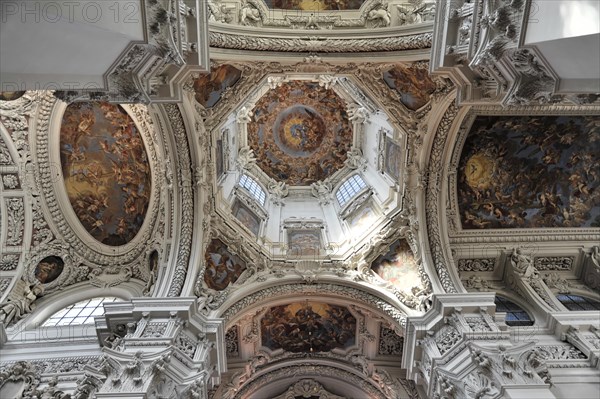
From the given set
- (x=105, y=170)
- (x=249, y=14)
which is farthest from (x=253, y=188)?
(x=249, y=14)

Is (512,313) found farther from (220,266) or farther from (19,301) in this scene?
(19,301)

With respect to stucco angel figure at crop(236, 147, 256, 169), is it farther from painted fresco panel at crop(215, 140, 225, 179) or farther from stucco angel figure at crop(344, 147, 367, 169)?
stucco angel figure at crop(344, 147, 367, 169)

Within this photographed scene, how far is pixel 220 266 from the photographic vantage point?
13344 mm

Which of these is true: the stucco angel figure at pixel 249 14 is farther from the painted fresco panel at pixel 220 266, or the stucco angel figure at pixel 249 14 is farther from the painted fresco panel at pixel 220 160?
the painted fresco panel at pixel 220 266

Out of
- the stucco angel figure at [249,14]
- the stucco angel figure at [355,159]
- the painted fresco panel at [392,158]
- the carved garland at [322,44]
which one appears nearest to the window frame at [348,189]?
the stucco angel figure at [355,159]

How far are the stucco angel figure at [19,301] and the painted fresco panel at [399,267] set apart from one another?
10.5 metres

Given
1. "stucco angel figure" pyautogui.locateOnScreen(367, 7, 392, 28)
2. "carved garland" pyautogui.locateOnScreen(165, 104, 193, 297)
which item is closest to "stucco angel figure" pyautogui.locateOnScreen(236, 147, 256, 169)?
"carved garland" pyautogui.locateOnScreen(165, 104, 193, 297)

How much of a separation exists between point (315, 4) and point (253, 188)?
31.2ft

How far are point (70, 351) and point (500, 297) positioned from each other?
40.9ft

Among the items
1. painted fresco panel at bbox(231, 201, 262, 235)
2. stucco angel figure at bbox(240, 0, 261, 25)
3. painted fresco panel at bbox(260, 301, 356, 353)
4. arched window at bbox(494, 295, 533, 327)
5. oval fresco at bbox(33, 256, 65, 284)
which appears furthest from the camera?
painted fresco panel at bbox(231, 201, 262, 235)

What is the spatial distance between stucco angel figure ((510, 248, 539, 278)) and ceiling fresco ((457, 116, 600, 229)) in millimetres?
1167

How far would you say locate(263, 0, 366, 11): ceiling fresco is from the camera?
439 inches

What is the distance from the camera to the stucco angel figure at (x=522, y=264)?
521 inches

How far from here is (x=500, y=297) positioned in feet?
43.6
